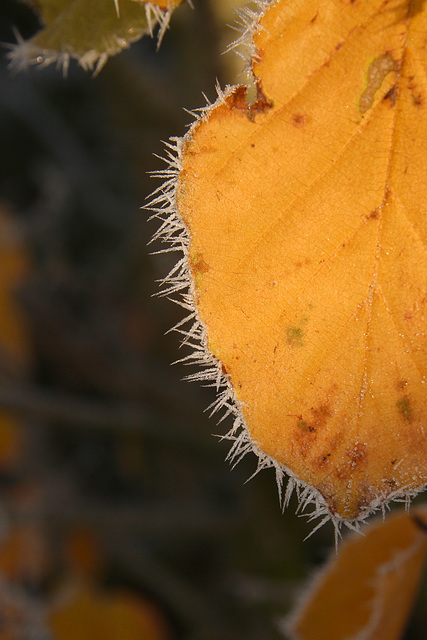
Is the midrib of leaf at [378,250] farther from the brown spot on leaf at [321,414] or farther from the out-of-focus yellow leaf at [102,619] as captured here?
the out-of-focus yellow leaf at [102,619]

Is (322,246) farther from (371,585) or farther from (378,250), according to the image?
(371,585)

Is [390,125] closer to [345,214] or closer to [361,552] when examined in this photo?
[345,214]

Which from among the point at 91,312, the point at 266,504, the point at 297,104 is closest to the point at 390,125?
the point at 297,104

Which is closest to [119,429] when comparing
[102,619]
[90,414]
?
[90,414]

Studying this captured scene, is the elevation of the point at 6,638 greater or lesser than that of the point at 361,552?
greater

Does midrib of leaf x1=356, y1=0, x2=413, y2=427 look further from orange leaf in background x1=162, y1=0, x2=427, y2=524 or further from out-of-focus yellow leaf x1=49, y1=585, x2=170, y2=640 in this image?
out-of-focus yellow leaf x1=49, y1=585, x2=170, y2=640

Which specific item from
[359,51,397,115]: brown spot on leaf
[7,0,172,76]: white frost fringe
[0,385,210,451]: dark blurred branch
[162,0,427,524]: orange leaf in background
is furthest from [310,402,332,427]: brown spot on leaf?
[0,385,210,451]: dark blurred branch
